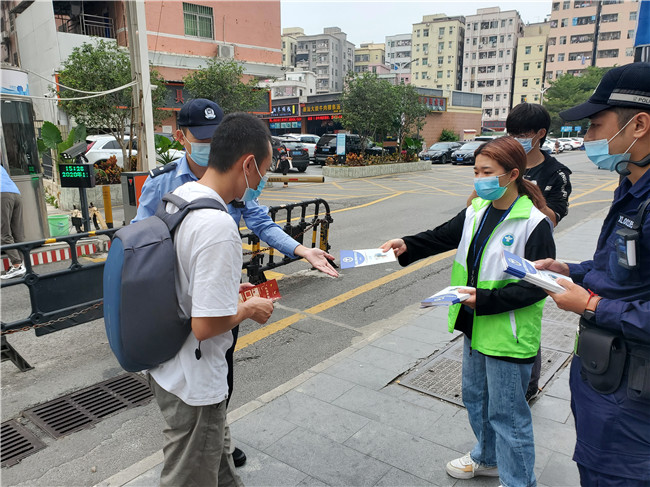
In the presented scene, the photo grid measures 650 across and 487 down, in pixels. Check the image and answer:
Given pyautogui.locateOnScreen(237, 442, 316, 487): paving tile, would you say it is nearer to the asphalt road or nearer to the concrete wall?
the asphalt road

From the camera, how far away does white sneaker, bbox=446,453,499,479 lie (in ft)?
8.98

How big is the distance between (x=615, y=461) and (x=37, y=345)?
5073mm

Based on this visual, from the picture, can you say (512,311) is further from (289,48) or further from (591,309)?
(289,48)

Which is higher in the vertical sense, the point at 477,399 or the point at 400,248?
the point at 400,248

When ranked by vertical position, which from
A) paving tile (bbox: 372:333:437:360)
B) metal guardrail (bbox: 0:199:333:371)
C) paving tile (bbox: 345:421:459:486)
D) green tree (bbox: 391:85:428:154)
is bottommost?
paving tile (bbox: 372:333:437:360)

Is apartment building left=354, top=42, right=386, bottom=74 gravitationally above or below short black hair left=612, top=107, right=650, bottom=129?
above

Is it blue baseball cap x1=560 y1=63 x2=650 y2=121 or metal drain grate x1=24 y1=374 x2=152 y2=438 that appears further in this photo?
metal drain grate x1=24 y1=374 x2=152 y2=438

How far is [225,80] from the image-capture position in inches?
692

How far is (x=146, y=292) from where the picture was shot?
1.67m

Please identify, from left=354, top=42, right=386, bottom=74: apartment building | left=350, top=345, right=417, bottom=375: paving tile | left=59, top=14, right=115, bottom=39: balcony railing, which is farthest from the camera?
left=354, top=42, right=386, bottom=74: apartment building

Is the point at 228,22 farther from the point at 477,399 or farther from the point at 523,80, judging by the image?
the point at 523,80

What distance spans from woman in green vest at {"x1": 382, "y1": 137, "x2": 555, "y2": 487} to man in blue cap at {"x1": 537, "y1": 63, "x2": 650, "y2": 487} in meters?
0.41

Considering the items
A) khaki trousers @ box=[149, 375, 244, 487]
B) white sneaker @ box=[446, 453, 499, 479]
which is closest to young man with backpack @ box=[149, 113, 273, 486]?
khaki trousers @ box=[149, 375, 244, 487]

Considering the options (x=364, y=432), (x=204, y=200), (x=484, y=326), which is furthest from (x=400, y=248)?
(x=204, y=200)
